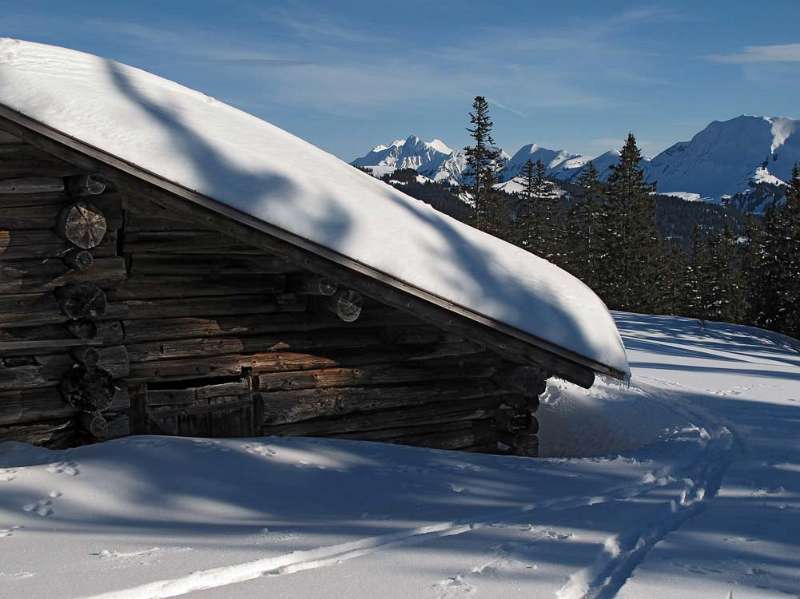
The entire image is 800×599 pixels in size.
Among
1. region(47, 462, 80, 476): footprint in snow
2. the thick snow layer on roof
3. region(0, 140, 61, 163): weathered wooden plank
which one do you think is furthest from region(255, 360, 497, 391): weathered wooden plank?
region(0, 140, 61, 163): weathered wooden plank

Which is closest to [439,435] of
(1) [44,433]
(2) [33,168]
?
(1) [44,433]

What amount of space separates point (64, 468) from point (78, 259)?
5.56 ft

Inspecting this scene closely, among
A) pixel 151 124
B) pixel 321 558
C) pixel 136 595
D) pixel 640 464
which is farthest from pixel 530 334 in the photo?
pixel 136 595

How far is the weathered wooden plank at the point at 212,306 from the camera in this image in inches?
252

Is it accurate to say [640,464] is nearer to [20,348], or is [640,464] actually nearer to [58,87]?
[20,348]

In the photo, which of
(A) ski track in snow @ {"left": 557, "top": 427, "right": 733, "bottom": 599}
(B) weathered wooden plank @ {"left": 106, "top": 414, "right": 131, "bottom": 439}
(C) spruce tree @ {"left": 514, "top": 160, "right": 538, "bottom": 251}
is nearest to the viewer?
(A) ski track in snow @ {"left": 557, "top": 427, "right": 733, "bottom": 599}

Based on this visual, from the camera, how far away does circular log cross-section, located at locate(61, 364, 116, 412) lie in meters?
6.00

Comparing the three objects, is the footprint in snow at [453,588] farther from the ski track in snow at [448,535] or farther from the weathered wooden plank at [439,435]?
the weathered wooden plank at [439,435]

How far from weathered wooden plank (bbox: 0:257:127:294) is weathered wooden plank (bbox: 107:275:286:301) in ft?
0.56

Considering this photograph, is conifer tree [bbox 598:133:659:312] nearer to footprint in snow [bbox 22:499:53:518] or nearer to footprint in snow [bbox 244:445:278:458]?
footprint in snow [bbox 244:445:278:458]

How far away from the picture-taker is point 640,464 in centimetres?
720

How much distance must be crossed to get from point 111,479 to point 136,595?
5.99 feet

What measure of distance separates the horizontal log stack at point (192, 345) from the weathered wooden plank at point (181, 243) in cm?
1

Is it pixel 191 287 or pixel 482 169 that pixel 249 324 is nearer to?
pixel 191 287
